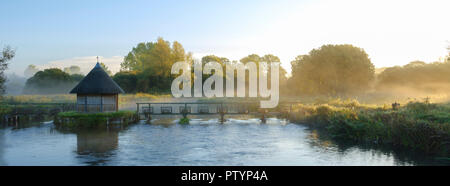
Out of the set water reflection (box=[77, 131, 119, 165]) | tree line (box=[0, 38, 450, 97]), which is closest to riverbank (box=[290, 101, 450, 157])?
water reflection (box=[77, 131, 119, 165])

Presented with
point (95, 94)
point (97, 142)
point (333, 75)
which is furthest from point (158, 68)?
point (97, 142)

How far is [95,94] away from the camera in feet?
103

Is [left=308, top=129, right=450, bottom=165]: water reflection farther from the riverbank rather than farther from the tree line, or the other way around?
the tree line

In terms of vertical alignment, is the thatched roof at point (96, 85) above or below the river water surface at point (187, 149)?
above

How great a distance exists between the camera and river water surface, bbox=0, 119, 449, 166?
1611 cm

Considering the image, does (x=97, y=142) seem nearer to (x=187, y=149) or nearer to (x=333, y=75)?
(x=187, y=149)

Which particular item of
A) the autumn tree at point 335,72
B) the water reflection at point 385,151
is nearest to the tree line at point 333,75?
the autumn tree at point 335,72

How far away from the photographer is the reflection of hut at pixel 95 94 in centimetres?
3086

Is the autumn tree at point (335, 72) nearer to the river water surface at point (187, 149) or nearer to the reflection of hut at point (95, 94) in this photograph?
the river water surface at point (187, 149)

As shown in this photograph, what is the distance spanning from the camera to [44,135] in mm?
25141

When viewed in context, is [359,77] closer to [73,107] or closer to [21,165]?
[73,107]

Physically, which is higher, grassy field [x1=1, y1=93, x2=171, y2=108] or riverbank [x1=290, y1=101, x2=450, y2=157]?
grassy field [x1=1, y1=93, x2=171, y2=108]

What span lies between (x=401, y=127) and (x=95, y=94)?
77.6ft
